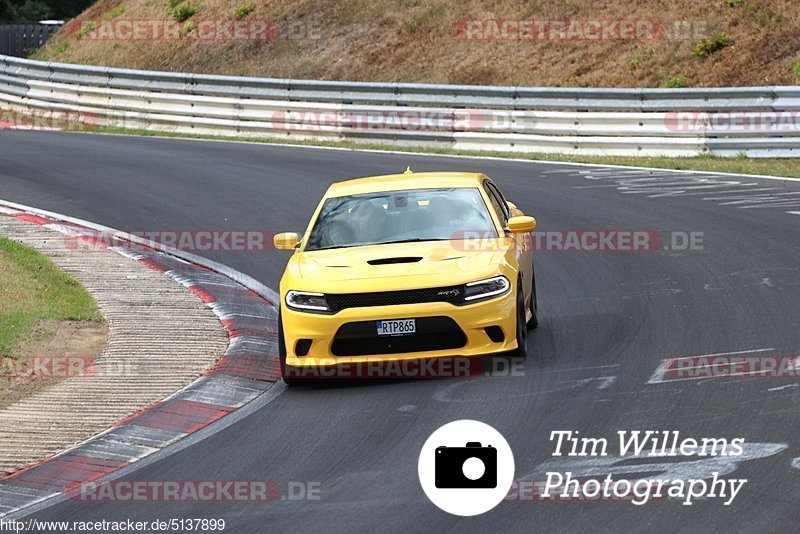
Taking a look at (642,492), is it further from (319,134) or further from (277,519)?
(319,134)

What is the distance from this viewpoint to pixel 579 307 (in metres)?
12.6

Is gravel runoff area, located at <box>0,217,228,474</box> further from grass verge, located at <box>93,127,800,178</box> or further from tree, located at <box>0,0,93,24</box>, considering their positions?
tree, located at <box>0,0,93,24</box>

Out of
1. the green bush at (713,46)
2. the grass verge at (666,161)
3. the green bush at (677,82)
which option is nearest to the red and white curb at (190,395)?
the grass verge at (666,161)

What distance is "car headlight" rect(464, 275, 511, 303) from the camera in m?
10.2

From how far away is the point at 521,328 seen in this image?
34.5 ft

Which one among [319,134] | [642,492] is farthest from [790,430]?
[319,134]

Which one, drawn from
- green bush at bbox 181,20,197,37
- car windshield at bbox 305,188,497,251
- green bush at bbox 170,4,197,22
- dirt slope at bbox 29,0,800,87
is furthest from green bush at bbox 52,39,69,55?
car windshield at bbox 305,188,497,251

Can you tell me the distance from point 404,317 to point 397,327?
0.09 m

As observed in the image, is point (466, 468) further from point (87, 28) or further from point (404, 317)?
point (87, 28)

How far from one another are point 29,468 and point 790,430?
15.7ft

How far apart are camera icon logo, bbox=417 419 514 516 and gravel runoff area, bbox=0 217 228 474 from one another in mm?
2502

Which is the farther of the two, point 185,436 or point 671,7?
point 671,7

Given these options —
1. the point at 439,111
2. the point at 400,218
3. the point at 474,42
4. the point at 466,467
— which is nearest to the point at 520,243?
the point at 400,218

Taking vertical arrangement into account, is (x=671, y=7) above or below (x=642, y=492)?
above
